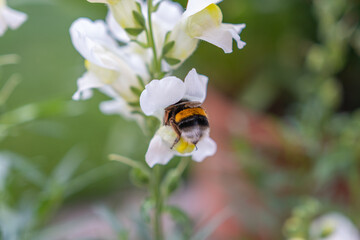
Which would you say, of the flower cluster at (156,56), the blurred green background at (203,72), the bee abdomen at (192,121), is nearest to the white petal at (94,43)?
the flower cluster at (156,56)

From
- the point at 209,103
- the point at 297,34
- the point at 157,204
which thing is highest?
the point at 297,34

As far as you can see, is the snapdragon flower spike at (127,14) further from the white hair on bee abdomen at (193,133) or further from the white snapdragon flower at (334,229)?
the white snapdragon flower at (334,229)

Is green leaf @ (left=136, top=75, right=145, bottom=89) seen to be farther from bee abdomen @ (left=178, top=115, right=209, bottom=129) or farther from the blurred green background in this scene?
the blurred green background

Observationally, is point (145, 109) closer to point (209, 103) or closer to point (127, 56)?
point (127, 56)

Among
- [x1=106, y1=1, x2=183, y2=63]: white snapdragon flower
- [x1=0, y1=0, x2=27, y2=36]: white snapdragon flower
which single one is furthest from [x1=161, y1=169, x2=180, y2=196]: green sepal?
[x1=0, y1=0, x2=27, y2=36]: white snapdragon flower

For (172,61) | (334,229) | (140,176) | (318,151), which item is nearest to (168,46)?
(172,61)

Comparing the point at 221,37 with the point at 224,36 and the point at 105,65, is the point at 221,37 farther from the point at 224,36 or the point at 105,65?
the point at 105,65

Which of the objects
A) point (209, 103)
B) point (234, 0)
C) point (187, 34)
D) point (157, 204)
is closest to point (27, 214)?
point (157, 204)
